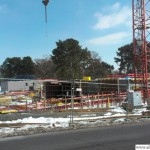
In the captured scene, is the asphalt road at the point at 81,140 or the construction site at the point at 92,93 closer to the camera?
the asphalt road at the point at 81,140

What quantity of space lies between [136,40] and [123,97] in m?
11.6

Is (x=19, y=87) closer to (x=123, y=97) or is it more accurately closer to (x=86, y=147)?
(x=123, y=97)

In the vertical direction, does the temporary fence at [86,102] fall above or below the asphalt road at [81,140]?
above

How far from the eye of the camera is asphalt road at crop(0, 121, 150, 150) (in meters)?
11.4

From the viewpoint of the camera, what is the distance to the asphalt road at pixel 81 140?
11367 mm

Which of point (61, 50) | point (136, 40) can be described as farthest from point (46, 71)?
point (136, 40)

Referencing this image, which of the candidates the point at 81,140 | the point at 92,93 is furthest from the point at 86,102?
the point at 81,140

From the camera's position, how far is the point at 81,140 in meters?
12.8

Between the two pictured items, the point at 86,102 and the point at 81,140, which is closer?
the point at 81,140

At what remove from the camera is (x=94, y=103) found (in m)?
32.6

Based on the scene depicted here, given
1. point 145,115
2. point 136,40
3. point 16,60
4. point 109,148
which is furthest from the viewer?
point 16,60

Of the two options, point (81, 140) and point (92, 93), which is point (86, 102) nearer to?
point (92, 93)

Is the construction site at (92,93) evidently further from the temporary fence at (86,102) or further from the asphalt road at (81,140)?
the asphalt road at (81,140)

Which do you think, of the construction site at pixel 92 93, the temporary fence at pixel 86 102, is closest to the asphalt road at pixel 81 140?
the construction site at pixel 92 93
